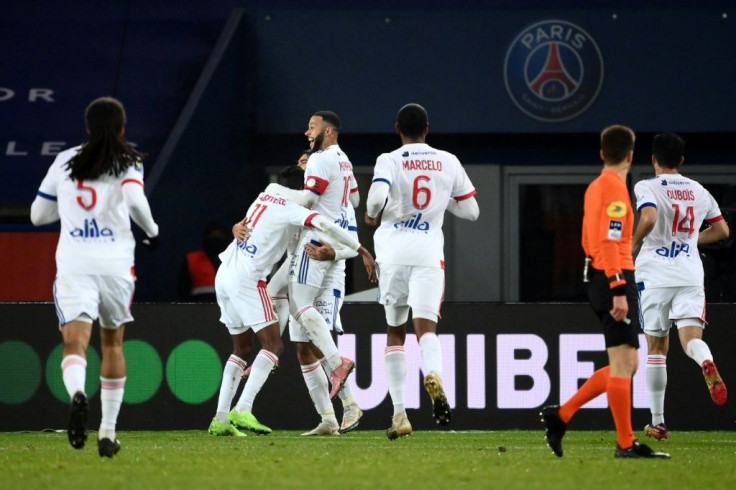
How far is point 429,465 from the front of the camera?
7895 mm

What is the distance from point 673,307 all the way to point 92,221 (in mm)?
4425

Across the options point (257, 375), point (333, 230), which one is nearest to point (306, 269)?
point (333, 230)

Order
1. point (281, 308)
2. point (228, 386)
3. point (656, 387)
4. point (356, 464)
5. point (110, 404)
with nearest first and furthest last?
point (356, 464) < point (110, 404) < point (656, 387) < point (228, 386) < point (281, 308)

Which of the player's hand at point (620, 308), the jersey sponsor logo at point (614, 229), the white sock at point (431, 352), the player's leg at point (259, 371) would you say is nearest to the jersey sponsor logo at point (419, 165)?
the white sock at point (431, 352)

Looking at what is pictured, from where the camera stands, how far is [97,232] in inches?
311

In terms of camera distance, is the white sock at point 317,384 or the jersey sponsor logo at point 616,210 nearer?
the jersey sponsor logo at point 616,210

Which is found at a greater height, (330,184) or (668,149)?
(668,149)

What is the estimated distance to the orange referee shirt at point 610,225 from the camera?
7.88m

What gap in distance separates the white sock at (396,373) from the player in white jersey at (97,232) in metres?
2.36

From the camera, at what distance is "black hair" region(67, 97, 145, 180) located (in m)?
7.87

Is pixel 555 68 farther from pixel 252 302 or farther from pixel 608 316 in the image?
pixel 608 316

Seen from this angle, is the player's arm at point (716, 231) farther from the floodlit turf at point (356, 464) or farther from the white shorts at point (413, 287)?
the white shorts at point (413, 287)

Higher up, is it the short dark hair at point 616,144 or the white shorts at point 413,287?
the short dark hair at point 616,144

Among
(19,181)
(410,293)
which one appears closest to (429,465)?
(410,293)
